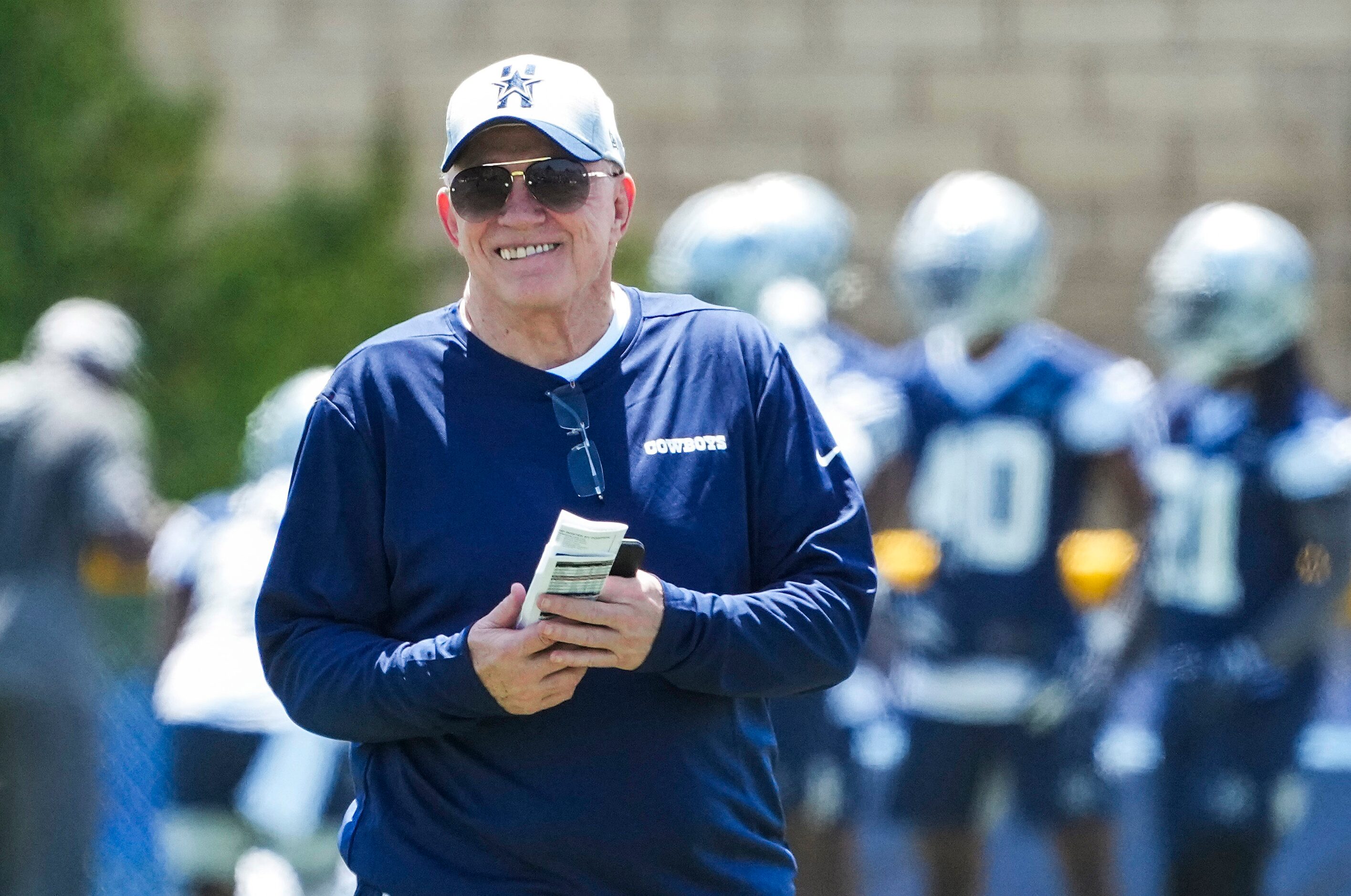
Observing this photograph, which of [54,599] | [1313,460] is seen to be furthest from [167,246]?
[1313,460]

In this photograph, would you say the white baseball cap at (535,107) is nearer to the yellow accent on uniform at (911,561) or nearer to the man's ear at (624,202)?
the man's ear at (624,202)

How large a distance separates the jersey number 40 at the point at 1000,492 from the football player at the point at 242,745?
1.67 m

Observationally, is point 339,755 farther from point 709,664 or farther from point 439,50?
point 439,50

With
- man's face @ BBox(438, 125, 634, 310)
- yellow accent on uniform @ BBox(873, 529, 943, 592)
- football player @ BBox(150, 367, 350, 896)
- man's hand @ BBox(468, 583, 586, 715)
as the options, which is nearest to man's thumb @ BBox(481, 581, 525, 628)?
man's hand @ BBox(468, 583, 586, 715)

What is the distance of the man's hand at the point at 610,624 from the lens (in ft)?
7.18

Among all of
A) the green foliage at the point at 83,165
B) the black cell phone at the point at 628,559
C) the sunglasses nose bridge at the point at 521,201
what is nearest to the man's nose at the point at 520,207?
the sunglasses nose bridge at the point at 521,201

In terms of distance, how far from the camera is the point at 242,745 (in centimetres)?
479

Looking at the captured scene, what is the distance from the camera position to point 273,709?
476 cm

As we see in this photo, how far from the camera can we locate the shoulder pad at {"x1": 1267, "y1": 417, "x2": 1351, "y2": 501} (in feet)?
16.1

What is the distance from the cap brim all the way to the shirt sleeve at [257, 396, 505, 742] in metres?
0.34

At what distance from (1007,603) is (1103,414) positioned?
541 millimetres

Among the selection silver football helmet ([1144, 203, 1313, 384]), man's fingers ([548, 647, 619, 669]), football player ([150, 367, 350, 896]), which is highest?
man's fingers ([548, 647, 619, 669])

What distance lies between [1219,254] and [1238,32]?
598cm

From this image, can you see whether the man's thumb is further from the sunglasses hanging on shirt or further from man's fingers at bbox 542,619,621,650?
the sunglasses hanging on shirt
